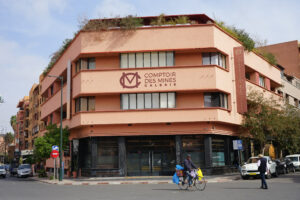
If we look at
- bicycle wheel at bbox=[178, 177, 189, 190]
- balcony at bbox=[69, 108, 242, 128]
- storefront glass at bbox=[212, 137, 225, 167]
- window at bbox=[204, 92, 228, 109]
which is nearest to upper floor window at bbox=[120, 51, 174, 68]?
balcony at bbox=[69, 108, 242, 128]

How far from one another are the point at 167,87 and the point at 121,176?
28.0 ft

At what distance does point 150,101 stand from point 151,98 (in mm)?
279

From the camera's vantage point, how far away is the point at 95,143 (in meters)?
29.8

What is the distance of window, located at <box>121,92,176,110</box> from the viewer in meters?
29.7

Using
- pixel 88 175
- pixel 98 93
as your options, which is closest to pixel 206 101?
pixel 98 93

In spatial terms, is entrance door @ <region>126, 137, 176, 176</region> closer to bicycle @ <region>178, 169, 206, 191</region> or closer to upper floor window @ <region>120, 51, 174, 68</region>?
upper floor window @ <region>120, 51, 174, 68</region>

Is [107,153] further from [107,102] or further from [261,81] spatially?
[261,81]

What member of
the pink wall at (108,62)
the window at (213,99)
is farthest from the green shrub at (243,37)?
the pink wall at (108,62)

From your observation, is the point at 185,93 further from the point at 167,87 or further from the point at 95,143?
the point at 95,143

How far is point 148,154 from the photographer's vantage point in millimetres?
29812

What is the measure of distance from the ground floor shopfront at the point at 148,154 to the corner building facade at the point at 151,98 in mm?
84

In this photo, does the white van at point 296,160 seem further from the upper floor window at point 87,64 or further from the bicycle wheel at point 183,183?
the upper floor window at point 87,64

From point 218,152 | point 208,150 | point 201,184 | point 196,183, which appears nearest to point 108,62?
point 208,150

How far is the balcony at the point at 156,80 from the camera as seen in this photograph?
29391 mm
